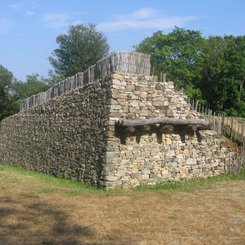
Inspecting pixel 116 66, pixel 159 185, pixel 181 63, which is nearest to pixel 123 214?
pixel 159 185

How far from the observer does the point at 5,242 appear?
21.6ft

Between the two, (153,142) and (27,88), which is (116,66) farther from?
(27,88)

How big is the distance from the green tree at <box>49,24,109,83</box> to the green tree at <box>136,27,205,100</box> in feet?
23.5

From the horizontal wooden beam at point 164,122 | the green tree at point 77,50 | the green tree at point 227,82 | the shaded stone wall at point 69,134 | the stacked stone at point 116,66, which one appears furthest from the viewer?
Result: the green tree at point 77,50

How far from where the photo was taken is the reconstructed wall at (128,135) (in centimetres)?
1149

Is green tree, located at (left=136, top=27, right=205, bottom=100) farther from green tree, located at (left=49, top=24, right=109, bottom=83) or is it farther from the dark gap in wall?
the dark gap in wall

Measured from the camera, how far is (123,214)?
8430mm

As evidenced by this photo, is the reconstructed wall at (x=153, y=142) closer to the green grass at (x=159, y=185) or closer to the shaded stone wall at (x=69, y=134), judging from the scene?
the green grass at (x=159, y=185)

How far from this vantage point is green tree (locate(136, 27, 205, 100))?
39.3 m

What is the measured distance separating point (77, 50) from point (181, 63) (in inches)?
547

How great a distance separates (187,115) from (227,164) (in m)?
2.22

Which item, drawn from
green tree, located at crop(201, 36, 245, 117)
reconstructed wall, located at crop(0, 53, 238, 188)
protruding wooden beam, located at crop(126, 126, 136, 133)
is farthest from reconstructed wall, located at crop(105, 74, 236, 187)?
green tree, located at crop(201, 36, 245, 117)

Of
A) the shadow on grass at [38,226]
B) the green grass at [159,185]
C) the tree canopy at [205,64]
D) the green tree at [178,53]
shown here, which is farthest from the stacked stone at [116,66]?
the green tree at [178,53]

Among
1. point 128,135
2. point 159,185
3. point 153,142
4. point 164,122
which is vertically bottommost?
point 159,185
